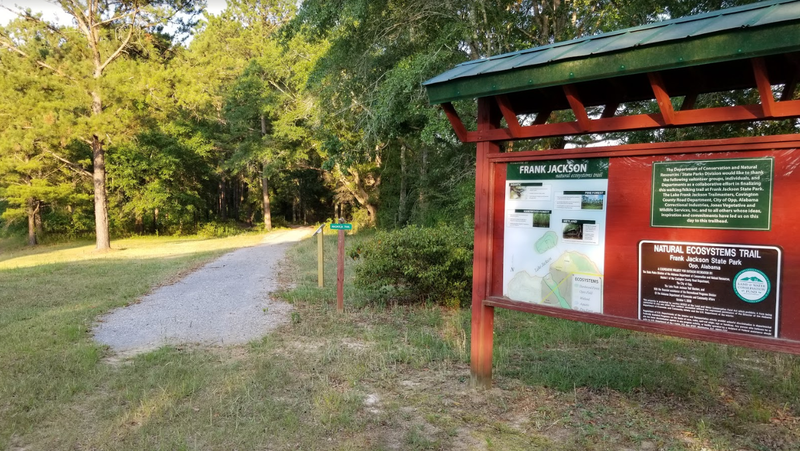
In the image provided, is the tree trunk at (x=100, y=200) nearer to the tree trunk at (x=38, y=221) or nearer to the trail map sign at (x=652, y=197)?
the tree trunk at (x=38, y=221)

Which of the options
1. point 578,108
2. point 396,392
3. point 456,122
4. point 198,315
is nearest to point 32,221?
point 198,315

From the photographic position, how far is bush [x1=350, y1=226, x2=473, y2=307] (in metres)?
7.52

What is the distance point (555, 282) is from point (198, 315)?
5.83 meters

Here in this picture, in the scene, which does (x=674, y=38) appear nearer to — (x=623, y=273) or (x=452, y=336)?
(x=623, y=273)

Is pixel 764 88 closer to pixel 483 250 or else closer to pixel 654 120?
pixel 654 120

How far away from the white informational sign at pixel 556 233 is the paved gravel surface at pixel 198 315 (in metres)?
3.76

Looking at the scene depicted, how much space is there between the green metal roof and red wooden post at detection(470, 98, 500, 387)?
0.34 m

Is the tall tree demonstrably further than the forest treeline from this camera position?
Yes

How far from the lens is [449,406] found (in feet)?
13.4

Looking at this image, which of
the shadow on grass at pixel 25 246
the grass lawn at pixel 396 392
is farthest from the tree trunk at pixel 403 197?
the grass lawn at pixel 396 392

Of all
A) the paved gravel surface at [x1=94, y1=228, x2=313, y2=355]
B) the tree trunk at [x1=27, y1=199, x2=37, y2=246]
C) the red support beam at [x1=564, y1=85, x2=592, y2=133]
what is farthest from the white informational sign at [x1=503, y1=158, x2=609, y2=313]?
the tree trunk at [x1=27, y1=199, x2=37, y2=246]

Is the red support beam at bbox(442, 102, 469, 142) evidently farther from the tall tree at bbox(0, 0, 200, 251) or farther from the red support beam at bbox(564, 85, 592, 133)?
the tall tree at bbox(0, 0, 200, 251)

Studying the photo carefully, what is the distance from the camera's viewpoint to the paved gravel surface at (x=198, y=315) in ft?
Result: 20.8

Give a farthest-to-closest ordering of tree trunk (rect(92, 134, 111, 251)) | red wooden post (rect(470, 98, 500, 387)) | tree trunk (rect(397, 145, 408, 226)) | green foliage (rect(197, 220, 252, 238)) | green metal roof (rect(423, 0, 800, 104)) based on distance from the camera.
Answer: green foliage (rect(197, 220, 252, 238)), tree trunk (rect(397, 145, 408, 226)), tree trunk (rect(92, 134, 111, 251)), red wooden post (rect(470, 98, 500, 387)), green metal roof (rect(423, 0, 800, 104))
